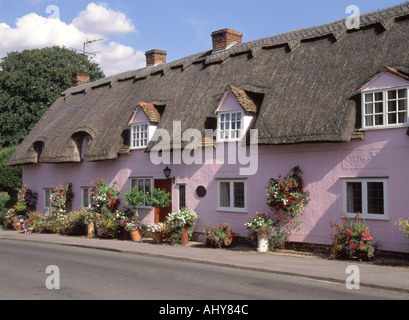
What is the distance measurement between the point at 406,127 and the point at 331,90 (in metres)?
2.66

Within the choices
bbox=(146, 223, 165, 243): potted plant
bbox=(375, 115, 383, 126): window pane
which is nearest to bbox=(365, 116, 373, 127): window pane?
bbox=(375, 115, 383, 126): window pane

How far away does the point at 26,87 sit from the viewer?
4181 cm

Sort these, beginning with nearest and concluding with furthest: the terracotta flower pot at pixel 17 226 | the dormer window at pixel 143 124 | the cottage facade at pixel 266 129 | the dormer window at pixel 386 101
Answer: the dormer window at pixel 386 101
the cottage facade at pixel 266 129
the dormer window at pixel 143 124
the terracotta flower pot at pixel 17 226

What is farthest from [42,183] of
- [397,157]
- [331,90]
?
[397,157]

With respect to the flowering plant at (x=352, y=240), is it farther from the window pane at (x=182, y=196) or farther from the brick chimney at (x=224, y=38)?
the brick chimney at (x=224, y=38)

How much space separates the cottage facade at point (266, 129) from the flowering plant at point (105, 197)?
78 cm

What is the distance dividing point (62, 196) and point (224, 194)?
9982mm

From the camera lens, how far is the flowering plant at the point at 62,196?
23.8 metres

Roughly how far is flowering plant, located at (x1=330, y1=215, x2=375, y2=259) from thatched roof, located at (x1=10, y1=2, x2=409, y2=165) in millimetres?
2468

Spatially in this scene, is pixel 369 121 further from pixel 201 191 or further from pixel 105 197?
pixel 105 197

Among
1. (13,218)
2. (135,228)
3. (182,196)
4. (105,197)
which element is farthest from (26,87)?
(182,196)

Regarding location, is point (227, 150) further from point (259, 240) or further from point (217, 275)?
point (217, 275)

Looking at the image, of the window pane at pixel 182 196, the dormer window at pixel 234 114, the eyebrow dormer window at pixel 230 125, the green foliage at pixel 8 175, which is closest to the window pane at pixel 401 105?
the dormer window at pixel 234 114

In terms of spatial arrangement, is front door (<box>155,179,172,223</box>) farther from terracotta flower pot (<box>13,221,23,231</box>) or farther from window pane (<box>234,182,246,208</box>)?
terracotta flower pot (<box>13,221,23,231</box>)
